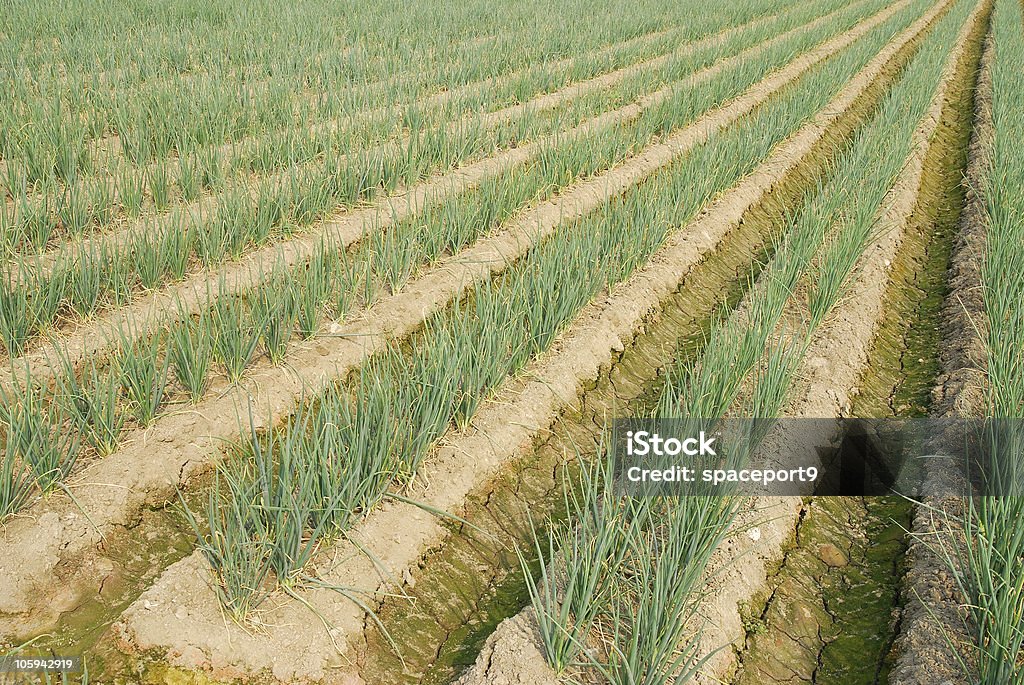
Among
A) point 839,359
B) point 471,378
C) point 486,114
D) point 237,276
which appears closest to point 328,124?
point 486,114

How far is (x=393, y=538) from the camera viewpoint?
85.2 inches

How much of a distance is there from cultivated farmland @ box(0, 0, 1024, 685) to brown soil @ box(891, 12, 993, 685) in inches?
0.6

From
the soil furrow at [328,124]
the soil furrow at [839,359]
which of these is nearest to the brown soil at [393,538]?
the soil furrow at [839,359]

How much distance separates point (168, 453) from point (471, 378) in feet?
2.93

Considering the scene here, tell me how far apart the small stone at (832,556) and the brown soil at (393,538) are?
37.2 inches

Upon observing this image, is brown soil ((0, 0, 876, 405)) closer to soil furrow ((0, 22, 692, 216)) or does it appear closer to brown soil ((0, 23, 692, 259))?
brown soil ((0, 23, 692, 259))

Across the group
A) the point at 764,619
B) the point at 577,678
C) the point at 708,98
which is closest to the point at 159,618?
the point at 577,678

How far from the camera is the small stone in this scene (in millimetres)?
2383

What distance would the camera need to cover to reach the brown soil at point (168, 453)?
6.40 ft

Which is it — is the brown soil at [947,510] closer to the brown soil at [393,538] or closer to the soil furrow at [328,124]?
the brown soil at [393,538]

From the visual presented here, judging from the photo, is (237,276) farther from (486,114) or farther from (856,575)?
(486,114)

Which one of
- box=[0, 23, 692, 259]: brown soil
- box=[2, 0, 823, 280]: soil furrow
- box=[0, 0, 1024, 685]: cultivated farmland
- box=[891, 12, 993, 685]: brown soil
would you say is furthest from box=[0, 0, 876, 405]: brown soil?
box=[891, 12, 993, 685]: brown soil

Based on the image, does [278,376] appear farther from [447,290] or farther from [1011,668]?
[1011,668]

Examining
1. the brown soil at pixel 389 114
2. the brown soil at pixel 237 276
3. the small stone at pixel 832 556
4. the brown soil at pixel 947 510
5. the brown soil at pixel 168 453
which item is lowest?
the small stone at pixel 832 556
